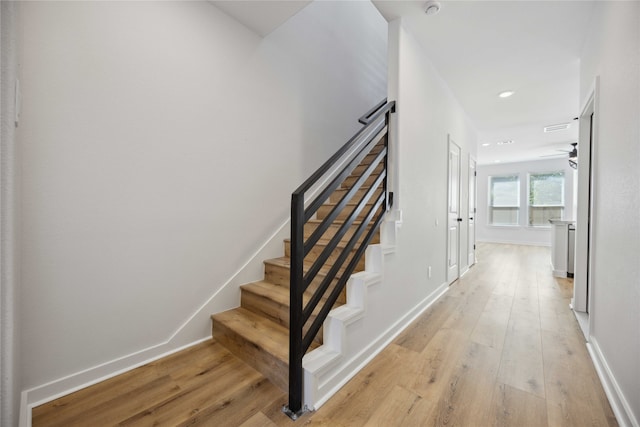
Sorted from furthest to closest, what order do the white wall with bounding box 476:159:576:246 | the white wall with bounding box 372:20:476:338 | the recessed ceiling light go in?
the white wall with bounding box 476:159:576:246 < the recessed ceiling light < the white wall with bounding box 372:20:476:338

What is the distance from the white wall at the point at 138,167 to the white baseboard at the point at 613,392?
2530 millimetres

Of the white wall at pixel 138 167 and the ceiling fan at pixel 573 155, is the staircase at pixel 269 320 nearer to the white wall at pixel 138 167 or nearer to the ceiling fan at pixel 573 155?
the white wall at pixel 138 167

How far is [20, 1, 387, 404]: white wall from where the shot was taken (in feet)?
4.66

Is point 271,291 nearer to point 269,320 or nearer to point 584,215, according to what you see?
point 269,320

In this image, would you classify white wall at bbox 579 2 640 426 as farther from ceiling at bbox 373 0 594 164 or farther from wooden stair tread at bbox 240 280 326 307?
wooden stair tread at bbox 240 280 326 307

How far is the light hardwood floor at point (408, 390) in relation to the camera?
1.35m

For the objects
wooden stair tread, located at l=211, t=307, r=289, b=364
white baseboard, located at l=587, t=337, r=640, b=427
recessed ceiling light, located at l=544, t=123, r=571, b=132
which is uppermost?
recessed ceiling light, located at l=544, t=123, r=571, b=132

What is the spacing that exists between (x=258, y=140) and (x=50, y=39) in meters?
1.38

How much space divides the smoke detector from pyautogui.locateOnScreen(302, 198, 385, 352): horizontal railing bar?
172cm

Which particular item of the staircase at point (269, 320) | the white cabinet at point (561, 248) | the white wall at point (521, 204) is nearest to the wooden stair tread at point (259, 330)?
the staircase at point (269, 320)

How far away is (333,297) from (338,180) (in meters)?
0.74

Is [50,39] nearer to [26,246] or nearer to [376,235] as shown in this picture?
[26,246]

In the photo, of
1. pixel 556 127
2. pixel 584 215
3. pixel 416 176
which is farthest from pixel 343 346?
pixel 556 127

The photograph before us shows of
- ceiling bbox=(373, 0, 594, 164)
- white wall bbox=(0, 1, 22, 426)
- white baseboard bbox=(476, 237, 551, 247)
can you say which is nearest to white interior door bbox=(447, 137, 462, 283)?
ceiling bbox=(373, 0, 594, 164)
